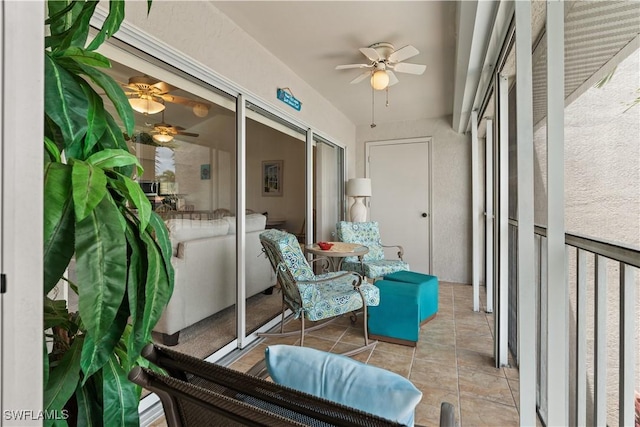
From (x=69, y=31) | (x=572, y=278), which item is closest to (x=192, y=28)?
(x=69, y=31)

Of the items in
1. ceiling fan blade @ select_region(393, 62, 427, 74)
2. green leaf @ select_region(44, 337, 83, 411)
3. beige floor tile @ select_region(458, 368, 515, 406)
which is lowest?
beige floor tile @ select_region(458, 368, 515, 406)

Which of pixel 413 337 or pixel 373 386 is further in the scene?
pixel 413 337

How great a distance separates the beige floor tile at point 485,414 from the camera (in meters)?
1.74

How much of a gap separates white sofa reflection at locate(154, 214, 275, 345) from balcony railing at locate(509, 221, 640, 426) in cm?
210

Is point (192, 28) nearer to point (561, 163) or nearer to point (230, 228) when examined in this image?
point (230, 228)

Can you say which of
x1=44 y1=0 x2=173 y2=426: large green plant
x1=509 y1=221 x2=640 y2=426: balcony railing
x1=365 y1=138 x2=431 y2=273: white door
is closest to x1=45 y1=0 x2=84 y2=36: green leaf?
x1=44 y1=0 x2=173 y2=426: large green plant

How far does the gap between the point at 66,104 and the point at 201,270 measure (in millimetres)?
1764

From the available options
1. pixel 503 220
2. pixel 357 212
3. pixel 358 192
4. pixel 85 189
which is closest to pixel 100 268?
pixel 85 189

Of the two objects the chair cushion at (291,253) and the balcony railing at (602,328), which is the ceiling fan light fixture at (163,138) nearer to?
the chair cushion at (291,253)

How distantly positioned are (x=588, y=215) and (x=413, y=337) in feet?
5.47

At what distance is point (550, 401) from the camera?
1344 millimetres

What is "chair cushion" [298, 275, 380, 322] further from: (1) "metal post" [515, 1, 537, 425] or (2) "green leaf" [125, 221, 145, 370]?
(2) "green leaf" [125, 221, 145, 370]

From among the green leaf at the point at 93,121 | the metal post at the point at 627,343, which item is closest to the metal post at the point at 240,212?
the green leaf at the point at 93,121

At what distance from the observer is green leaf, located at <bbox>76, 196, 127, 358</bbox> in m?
0.70
